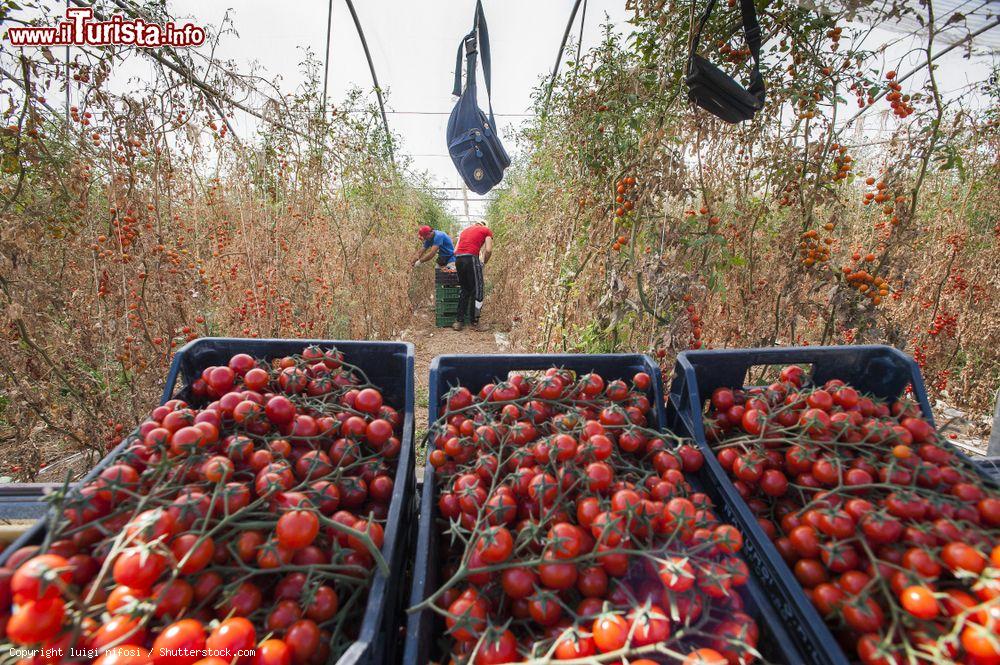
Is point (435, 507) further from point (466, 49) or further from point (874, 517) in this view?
point (466, 49)

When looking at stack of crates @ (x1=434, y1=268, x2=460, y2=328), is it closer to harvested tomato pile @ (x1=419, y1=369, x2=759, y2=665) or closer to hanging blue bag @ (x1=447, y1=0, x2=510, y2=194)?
hanging blue bag @ (x1=447, y1=0, x2=510, y2=194)

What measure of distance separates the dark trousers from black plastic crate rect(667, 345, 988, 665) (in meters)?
5.20

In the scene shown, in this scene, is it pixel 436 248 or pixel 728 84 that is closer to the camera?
pixel 728 84

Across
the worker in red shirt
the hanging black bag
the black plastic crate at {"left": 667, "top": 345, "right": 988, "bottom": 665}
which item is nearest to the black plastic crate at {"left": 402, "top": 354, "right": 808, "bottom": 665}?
the black plastic crate at {"left": 667, "top": 345, "right": 988, "bottom": 665}

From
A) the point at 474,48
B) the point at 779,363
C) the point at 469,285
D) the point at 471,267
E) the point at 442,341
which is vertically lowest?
the point at 442,341

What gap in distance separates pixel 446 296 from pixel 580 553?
6298mm

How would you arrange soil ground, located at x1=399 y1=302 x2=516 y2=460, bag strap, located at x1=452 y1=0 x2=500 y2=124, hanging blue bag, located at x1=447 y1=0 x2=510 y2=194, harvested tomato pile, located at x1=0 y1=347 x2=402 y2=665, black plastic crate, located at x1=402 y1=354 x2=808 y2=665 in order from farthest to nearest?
soil ground, located at x1=399 y1=302 x2=516 y2=460
hanging blue bag, located at x1=447 y1=0 x2=510 y2=194
bag strap, located at x1=452 y1=0 x2=500 y2=124
black plastic crate, located at x1=402 y1=354 x2=808 y2=665
harvested tomato pile, located at x1=0 y1=347 x2=402 y2=665

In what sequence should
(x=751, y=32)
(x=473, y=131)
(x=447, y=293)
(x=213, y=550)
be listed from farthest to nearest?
(x=447, y=293) → (x=473, y=131) → (x=751, y=32) → (x=213, y=550)

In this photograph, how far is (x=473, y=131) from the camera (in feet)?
14.1

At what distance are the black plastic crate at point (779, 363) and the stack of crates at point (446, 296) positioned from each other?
568 cm

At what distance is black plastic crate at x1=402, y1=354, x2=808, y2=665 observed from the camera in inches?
29.5

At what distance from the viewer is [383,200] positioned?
16.6 feet

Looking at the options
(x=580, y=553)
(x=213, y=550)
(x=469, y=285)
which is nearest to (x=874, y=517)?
(x=580, y=553)

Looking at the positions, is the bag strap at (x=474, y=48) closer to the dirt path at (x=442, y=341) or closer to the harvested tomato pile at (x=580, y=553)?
the dirt path at (x=442, y=341)
